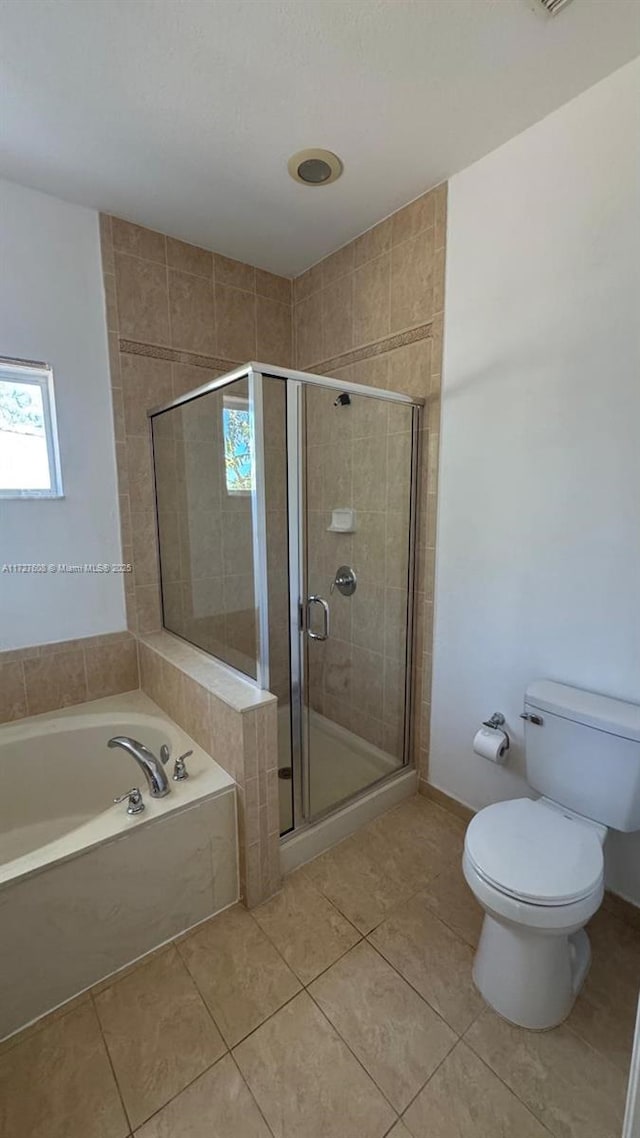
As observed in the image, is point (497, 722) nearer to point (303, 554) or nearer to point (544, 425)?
point (303, 554)

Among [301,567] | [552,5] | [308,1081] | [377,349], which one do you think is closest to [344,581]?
[301,567]

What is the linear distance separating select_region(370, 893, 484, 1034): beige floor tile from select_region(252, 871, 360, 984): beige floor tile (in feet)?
0.41

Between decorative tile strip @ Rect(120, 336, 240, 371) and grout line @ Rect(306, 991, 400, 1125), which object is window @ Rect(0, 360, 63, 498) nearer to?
decorative tile strip @ Rect(120, 336, 240, 371)

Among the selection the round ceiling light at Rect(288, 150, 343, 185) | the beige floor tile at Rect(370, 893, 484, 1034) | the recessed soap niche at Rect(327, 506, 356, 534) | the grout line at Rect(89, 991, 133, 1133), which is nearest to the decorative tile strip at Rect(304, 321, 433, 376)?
the round ceiling light at Rect(288, 150, 343, 185)

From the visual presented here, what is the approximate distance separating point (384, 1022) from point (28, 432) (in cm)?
240

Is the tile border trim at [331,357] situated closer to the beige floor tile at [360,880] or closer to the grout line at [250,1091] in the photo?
the beige floor tile at [360,880]

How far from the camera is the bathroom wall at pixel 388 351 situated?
190 centimetres

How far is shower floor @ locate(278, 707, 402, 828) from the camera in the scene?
180 cm

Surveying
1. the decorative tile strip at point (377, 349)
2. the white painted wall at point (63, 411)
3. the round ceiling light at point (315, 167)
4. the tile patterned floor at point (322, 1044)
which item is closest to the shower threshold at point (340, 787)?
the tile patterned floor at point (322, 1044)

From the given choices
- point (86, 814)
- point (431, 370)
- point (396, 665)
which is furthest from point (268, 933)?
point (431, 370)

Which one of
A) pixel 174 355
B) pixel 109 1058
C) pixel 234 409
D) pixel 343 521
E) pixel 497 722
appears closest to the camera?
pixel 109 1058

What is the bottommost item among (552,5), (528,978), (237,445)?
(528,978)

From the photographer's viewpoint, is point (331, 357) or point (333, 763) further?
point (331, 357)

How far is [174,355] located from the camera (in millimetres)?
2244
